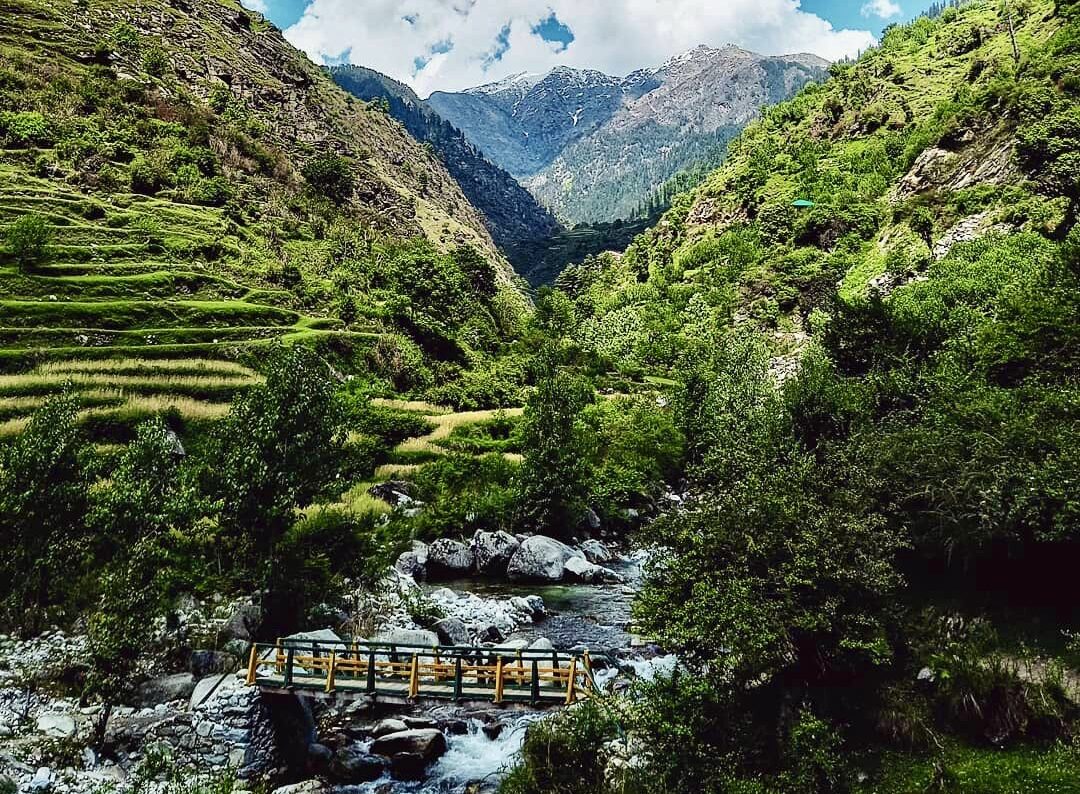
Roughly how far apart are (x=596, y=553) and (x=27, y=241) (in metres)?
57.4

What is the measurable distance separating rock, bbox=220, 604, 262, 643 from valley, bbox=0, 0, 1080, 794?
0.62 ft

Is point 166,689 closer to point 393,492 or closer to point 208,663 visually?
point 208,663

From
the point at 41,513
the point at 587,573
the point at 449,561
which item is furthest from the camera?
the point at 449,561

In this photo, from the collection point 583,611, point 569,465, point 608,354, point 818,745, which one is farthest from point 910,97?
point 818,745

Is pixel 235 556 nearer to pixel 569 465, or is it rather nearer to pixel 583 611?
pixel 583 611

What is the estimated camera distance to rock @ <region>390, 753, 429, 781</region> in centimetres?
2092

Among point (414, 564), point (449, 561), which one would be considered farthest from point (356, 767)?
point (449, 561)

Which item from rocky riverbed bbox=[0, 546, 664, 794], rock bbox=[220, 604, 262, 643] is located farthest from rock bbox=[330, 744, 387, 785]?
rock bbox=[220, 604, 262, 643]

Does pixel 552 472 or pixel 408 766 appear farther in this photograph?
pixel 552 472

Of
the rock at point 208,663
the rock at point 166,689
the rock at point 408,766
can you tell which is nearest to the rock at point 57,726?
the rock at point 166,689

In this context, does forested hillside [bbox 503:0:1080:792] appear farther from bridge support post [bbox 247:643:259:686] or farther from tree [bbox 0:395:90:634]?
tree [bbox 0:395:90:634]

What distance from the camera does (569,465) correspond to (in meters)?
48.5

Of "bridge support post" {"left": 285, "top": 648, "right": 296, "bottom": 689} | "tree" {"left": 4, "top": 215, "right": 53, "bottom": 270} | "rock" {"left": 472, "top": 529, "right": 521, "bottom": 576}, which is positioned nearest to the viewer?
"bridge support post" {"left": 285, "top": 648, "right": 296, "bottom": 689}

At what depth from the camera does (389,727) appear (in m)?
22.9
